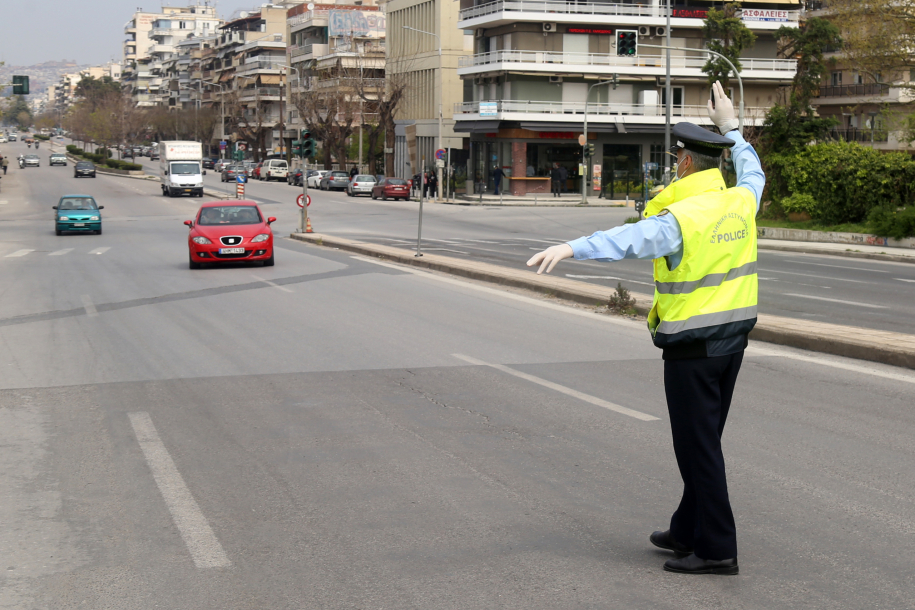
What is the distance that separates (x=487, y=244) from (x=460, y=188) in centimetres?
3754

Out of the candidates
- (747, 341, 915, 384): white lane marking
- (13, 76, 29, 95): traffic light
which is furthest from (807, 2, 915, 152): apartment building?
(747, 341, 915, 384): white lane marking

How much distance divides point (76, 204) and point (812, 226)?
2488 cm

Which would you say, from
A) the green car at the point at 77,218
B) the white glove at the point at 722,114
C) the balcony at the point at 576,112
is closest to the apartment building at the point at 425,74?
the balcony at the point at 576,112

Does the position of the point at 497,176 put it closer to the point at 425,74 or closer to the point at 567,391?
the point at 425,74

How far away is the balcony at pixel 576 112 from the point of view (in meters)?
63.7

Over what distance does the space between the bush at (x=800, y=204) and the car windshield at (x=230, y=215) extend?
18.6 m

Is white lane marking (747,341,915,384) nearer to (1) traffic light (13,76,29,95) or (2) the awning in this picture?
(1) traffic light (13,76,29,95)

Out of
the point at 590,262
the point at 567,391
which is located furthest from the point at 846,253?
the point at 567,391

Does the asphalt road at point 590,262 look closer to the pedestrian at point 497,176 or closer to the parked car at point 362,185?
the parked car at point 362,185

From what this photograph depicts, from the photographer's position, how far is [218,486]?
600 centimetres

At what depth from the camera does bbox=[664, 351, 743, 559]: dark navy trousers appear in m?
4.38

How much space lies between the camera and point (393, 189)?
207 feet

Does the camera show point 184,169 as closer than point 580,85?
Yes

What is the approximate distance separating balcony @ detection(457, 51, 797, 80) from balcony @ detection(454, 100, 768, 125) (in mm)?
2105
